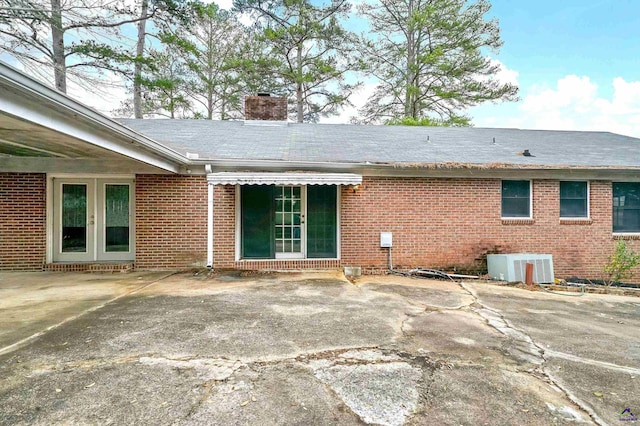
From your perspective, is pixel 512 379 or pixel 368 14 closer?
pixel 512 379

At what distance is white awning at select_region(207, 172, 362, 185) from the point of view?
6.57 m

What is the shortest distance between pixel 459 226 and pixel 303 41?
15208 mm

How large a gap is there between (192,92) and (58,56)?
7409 millimetres

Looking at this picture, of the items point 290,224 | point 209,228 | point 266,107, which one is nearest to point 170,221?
point 209,228

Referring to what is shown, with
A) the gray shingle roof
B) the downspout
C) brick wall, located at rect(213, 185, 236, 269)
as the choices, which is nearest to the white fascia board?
the downspout

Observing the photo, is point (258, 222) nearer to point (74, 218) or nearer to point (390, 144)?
point (74, 218)

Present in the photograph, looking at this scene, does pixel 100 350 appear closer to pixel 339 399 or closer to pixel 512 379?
pixel 339 399

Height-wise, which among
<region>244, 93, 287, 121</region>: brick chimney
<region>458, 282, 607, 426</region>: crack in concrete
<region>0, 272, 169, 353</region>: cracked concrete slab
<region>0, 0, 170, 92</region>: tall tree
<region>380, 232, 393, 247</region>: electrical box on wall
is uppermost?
<region>0, 0, 170, 92</region>: tall tree

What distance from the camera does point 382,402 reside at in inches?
96.6

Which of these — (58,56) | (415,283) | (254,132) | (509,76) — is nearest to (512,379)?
(415,283)

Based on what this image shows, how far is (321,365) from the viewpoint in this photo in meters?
3.00

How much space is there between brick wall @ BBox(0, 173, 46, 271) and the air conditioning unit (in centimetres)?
1090

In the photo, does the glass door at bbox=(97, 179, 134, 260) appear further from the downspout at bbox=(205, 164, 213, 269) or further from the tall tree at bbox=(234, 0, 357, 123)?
the tall tree at bbox=(234, 0, 357, 123)

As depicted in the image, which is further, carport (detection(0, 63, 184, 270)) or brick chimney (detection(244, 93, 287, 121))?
brick chimney (detection(244, 93, 287, 121))
